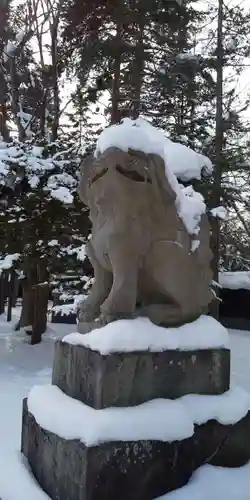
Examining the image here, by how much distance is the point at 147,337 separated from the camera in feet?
9.43

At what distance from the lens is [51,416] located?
9.17ft

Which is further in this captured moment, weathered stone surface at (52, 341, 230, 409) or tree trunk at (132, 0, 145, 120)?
tree trunk at (132, 0, 145, 120)

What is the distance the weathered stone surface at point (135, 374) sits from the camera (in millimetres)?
2689

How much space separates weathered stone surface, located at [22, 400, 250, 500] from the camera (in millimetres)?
2461

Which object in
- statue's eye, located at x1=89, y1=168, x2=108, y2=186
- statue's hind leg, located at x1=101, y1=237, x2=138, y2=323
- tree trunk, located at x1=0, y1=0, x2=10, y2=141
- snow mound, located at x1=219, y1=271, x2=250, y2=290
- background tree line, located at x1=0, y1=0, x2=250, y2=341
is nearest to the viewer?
statue's hind leg, located at x1=101, y1=237, x2=138, y2=323

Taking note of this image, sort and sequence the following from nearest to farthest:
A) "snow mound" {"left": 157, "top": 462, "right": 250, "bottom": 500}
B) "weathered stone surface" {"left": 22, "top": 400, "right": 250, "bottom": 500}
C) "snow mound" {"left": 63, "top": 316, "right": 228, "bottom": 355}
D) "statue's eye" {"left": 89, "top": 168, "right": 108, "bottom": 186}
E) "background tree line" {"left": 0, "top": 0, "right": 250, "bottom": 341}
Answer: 1. "weathered stone surface" {"left": 22, "top": 400, "right": 250, "bottom": 500}
2. "snow mound" {"left": 157, "top": 462, "right": 250, "bottom": 500}
3. "snow mound" {"left": 63, "top": 316, "right": 228, "bottom": 355}
4. "statue's eye" {"left": 89, "top": 168, "right": 108, "bottom": 186}
5. "background tree line" {"left": 0, "top": 0, "right": 250, "bottom": 341}

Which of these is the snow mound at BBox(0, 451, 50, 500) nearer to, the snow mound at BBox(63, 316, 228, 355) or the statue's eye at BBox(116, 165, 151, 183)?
the snow mound at BBox(63, 316, 228, 355)

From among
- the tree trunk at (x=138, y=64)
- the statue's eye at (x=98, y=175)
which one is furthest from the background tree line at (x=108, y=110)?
the statue's eye at (x=98, y=175)

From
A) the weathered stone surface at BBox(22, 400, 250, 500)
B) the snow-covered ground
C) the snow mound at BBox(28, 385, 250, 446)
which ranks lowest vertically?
the snow-covered ground

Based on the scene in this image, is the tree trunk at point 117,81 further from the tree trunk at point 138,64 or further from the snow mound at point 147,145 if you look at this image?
the snow mound at point 147,145

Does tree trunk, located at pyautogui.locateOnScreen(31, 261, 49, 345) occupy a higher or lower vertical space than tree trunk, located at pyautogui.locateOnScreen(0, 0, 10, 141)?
lower

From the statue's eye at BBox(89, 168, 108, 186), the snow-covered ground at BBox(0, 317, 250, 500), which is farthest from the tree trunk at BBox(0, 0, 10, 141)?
the statue's eye at BBox(89, 168, 108, 186)

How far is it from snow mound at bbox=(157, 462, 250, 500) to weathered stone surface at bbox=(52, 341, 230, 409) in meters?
0.46

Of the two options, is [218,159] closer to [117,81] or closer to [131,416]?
[117,81]
